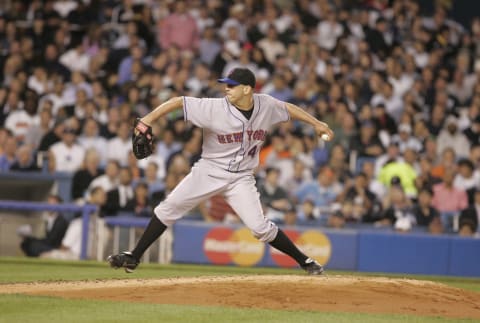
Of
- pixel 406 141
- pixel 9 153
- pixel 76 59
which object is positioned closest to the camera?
pixel 9 153

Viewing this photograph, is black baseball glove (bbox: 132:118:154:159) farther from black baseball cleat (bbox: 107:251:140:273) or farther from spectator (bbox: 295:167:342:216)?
spectator (bbox: 295:167:342:216)

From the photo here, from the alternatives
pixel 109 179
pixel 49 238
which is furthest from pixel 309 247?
pixel 49 238

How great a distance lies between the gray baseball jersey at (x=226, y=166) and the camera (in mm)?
8789

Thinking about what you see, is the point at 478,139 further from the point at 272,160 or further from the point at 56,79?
the point at 56,79

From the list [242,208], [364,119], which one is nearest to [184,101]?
[242,208]

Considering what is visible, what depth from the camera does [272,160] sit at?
1577cm

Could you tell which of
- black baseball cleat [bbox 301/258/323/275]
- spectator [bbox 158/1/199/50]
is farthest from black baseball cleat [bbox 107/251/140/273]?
spectator [bbox 158/1/199/50]

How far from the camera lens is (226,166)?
350 inches

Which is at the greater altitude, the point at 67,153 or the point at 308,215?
the point at 67,153

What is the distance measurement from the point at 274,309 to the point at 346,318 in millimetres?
582

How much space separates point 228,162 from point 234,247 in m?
4.97

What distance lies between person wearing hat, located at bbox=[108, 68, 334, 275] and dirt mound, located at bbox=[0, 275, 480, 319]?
424 mm

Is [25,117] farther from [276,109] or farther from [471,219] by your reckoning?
[276,109]

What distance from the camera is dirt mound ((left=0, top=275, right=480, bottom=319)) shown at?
7.68m
